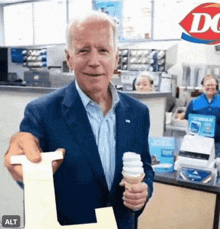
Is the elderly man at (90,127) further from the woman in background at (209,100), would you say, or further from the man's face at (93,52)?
the woman in background at (209,100)

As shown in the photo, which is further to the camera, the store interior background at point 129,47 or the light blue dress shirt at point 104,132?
the store interior background at point 129,47

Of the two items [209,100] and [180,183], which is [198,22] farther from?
[180,183]

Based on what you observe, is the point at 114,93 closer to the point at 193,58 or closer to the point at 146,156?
the point at 146,156

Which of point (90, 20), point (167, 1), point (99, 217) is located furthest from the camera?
point (167, 1)

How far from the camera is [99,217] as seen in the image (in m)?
0.53

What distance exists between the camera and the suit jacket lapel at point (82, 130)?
98cm

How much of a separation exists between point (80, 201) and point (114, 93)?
41 cm

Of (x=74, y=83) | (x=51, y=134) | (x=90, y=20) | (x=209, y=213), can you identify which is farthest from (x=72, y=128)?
(x=209, y=213)

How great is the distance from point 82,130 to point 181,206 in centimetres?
136

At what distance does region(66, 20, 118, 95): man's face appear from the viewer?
89cm

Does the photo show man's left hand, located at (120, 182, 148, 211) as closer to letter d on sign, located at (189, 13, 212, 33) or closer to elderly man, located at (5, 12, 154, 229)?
elderly man, located at (5, 12, 154, 229)

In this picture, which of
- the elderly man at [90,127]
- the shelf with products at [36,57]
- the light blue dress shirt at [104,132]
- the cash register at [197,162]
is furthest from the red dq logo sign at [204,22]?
the light blue dress shirt at [104,132]

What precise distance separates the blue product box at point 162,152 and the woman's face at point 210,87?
8.06ft

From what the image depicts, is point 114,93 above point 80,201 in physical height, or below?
above
